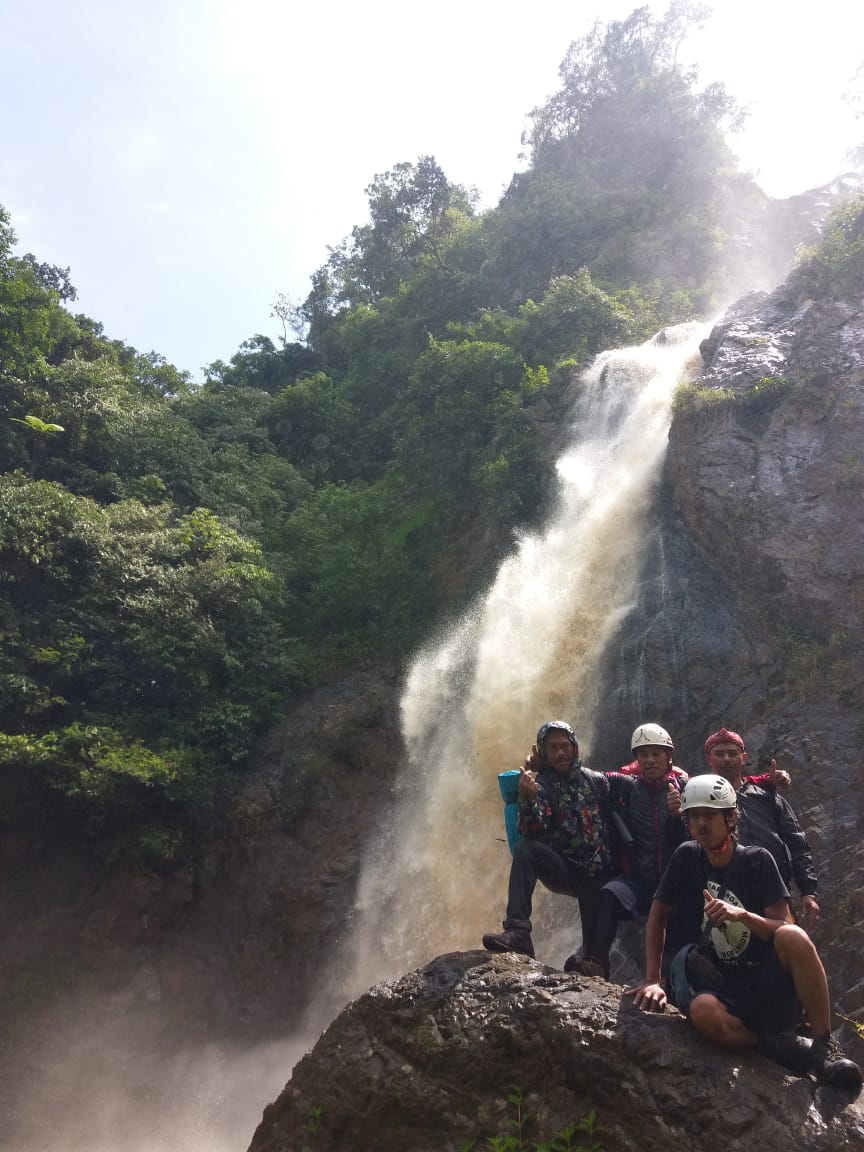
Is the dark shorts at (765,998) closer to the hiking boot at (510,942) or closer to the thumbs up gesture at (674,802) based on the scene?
the thumbs up gesture at (674,802)

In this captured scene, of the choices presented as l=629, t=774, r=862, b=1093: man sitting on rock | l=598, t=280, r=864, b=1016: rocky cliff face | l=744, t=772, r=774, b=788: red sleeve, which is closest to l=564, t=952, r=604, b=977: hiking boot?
l=629, t=774, r=862, b=1093: man sitting on rock

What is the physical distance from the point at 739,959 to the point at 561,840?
160 cm

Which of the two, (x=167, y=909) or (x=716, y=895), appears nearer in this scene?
(x=716, y=895)

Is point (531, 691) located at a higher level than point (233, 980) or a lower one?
higher

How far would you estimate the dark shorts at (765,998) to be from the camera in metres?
4.02

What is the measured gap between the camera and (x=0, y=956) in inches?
459

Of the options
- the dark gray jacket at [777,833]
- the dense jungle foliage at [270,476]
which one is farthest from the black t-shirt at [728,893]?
the dense jungle foliage at [270,476]

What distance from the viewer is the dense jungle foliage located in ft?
41.9

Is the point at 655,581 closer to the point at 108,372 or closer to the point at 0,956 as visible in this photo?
the point at 0,956

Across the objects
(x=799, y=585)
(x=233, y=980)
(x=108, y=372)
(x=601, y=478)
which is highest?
(x=108, y=372)

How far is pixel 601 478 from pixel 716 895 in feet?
36.3

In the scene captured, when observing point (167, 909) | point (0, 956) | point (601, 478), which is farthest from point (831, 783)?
point (0, 956)

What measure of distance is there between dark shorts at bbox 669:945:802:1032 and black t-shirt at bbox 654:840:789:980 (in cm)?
4

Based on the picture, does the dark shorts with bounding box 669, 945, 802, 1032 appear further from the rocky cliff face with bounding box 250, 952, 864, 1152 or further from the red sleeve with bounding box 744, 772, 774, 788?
the red sleeve with bounding box 744, 772, 774, 788
